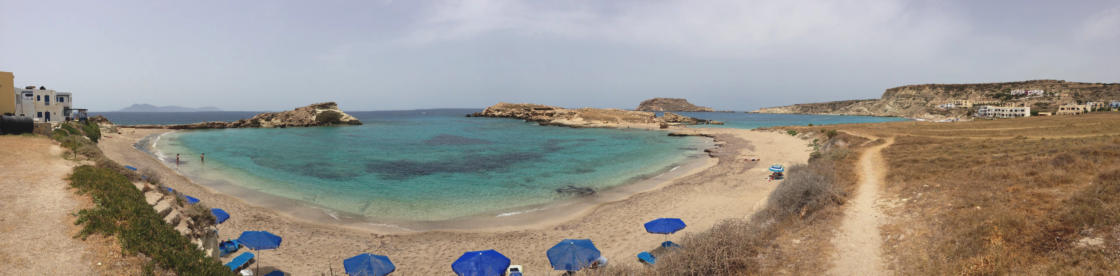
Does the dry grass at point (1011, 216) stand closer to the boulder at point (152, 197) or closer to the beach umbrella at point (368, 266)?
the beach umbrella at point (368, 266)

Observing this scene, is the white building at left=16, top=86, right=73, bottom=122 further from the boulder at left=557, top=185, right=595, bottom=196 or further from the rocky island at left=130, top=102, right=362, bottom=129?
the boulder at left=557, top=185, right=595, bottom=196

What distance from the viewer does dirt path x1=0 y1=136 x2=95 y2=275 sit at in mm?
7090

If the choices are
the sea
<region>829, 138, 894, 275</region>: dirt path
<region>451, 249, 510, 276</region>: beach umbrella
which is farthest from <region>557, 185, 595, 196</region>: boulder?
<region>829, 138, 894, 275</region>: dirt path

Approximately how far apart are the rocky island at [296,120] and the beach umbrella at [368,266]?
90356 millimetres

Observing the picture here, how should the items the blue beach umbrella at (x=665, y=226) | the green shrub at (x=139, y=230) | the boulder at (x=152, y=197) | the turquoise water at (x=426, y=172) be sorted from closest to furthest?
the green shrub at (x=139, y=230)
the boulder at (x=152, y=197)
the blue beach umbrella at (x=665, y=226)
the turquoise water at (x=426, y=172)

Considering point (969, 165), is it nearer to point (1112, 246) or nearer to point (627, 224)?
point (1112, 246)

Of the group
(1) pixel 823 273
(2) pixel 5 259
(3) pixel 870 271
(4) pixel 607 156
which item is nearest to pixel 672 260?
(1) pixel 823 273

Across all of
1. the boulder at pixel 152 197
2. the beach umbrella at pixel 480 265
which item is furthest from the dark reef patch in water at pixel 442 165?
the beach umbrella at pixel 480 265

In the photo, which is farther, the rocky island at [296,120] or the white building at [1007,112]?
the rocky island at [296,120]

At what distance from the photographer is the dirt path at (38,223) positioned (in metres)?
7.09

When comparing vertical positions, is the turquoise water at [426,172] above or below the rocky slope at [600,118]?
below

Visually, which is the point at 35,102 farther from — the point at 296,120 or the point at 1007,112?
the point at 1007,112

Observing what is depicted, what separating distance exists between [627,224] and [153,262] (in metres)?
14.1

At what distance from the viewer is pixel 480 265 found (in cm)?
1066
